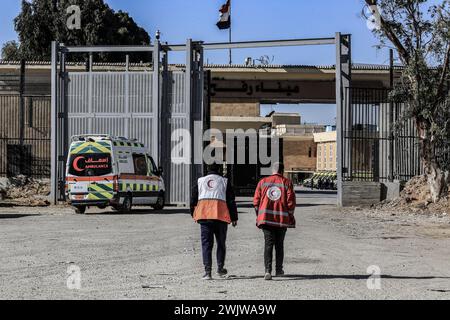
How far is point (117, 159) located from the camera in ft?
77.0

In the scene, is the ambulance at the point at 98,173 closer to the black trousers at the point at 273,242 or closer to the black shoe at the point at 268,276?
the black trousers at the point at 273,242

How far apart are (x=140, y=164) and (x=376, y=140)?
8817mm

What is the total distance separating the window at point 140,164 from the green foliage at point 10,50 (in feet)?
130

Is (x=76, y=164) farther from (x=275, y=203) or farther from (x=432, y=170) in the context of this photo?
(x=275, y=203)

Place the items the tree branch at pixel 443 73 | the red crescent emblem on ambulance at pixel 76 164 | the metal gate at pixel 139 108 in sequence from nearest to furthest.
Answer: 1. the red crescent emblem on ambulance at pixel 76 164
2. the tree branch at pixel 443 73
3. the metal gate at pixel 139 108

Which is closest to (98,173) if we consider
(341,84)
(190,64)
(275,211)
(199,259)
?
(190,64)

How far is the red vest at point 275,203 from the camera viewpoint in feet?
34.9

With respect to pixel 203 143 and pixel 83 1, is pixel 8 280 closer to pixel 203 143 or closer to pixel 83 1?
pixel 203 143

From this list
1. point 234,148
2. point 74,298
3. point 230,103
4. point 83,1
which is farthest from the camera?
point 83,1

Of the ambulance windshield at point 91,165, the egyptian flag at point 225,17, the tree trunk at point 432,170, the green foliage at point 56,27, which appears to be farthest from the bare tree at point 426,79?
the green foliage at point 56,27

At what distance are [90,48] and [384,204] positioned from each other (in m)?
12.5

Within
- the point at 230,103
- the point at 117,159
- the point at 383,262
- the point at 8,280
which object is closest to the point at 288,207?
the point at 383,262

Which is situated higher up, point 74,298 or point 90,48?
point 90,48

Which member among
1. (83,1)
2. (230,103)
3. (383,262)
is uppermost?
(83,1)
